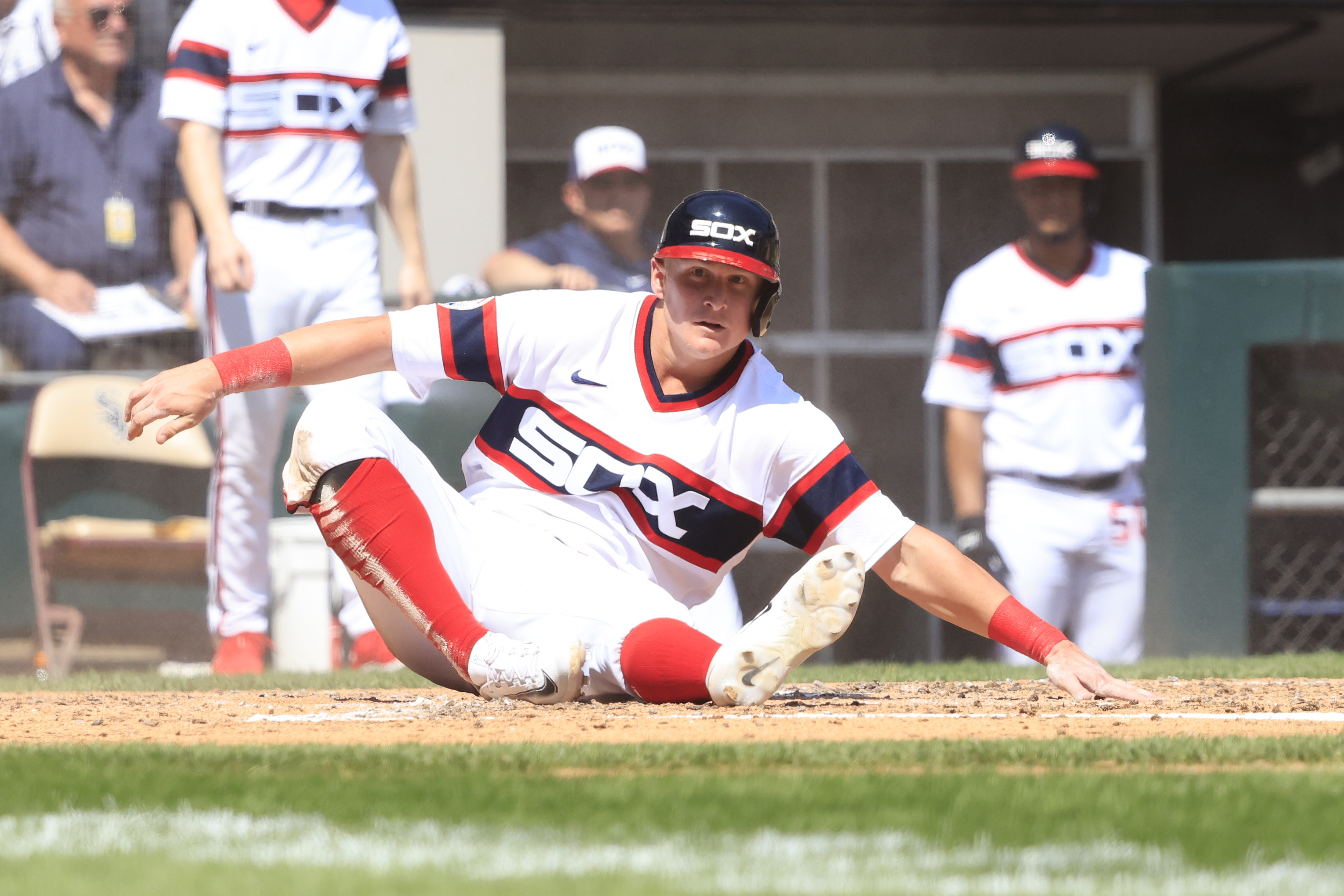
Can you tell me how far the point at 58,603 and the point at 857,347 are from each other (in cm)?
359

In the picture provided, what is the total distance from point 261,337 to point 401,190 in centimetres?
74

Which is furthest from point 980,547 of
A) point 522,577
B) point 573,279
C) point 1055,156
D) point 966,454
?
point 522,577

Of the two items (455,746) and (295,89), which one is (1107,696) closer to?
(455,746)

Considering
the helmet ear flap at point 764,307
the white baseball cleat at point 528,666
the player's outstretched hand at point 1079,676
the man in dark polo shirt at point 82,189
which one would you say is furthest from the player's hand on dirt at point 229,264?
the player's outstretched hand at point 1079,676

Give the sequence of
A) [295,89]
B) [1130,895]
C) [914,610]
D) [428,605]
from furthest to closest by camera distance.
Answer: [914,610] → [295,89] → [428,605] → [1130,895]

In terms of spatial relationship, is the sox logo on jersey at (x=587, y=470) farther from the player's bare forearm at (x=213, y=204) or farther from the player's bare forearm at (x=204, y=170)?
the player's bare forearm at (x=204, y=170)

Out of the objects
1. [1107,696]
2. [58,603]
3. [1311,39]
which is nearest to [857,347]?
[1311,39]

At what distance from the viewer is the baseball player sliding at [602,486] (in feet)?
11.0

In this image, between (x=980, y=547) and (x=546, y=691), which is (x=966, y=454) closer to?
(x=980, y=547)

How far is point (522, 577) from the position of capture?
3.65 meters

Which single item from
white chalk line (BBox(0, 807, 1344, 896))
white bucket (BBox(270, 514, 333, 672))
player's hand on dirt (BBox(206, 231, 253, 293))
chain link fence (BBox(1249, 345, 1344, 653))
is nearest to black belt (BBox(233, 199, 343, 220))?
player's hand on dirt (BBox(206, 231, 253, 293))

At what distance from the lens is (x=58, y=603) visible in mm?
5879

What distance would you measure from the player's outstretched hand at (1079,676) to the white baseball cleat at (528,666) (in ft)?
3.22

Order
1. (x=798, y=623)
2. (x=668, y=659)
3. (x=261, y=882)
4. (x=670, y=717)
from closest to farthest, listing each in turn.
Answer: (x=261, y=882) → (x=798, y=623) → (x=670, y=717) → (x=668, y=659)
